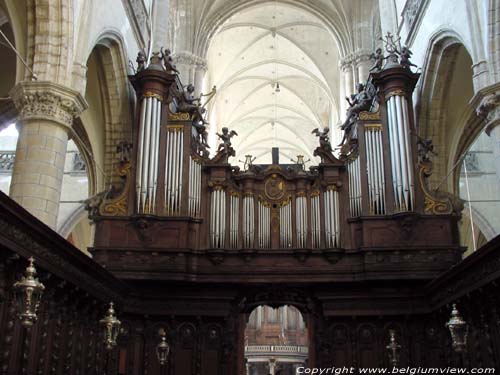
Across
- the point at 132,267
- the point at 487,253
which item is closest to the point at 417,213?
the point at 487,253

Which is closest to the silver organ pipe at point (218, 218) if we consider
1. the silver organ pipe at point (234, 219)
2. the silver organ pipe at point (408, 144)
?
the silver organ pipe at point (234, 219)

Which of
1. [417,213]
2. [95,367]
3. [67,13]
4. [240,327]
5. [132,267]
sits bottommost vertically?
[95,367]

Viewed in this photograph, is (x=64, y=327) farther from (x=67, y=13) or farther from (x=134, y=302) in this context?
(x=67, y=13)

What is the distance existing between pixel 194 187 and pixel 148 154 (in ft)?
3.97

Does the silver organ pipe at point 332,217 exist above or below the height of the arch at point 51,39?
below

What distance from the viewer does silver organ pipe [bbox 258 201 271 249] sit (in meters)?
13.0

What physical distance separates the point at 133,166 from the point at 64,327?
475cm

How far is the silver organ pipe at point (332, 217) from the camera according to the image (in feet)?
42.3

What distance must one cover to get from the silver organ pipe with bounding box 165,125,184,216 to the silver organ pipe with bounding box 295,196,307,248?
8.27 ft

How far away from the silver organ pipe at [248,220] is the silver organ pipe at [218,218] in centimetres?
44

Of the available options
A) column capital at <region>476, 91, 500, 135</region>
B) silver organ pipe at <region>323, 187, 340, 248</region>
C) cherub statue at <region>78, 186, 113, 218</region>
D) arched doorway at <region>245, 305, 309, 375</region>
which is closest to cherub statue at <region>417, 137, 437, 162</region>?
silver organ pipe at <region>323, 187, 340, 248</region>

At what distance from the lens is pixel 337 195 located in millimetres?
13383

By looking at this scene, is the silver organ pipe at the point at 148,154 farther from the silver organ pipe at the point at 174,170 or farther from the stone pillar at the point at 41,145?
the stone pillar at the point at 41,145

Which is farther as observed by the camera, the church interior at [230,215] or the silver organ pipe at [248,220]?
the silver organ pipe at [248,220]
